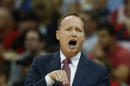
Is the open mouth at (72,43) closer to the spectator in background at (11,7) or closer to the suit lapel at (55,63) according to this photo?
the suit lapel at (55,63)

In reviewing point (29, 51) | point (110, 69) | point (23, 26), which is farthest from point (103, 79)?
point (23, 26)

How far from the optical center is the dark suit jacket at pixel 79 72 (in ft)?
10.8

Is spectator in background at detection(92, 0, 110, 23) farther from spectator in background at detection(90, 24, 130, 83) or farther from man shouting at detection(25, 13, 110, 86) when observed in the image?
man shouting at detection(25, 13, 110, 86)

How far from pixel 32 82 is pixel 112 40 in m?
3.76

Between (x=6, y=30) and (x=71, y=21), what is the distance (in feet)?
15.4

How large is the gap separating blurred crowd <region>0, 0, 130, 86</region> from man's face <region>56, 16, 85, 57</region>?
2394 mm

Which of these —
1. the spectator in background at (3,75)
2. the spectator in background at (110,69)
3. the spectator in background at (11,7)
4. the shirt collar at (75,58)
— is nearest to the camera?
the shirt collar at (75,58)

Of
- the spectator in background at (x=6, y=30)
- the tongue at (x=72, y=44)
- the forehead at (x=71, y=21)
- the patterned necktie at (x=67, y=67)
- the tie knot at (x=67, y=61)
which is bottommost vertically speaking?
the spectator in background at (x=6, y=30)

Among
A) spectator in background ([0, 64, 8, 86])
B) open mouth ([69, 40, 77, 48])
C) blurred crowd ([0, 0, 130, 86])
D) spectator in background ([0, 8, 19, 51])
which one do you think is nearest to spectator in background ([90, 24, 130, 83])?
blurred crowd ([0, 0, 130, 86])

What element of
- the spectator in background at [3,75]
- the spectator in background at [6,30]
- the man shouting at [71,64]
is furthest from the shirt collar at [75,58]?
the spectator in background at [6,30]

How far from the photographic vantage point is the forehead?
334cm

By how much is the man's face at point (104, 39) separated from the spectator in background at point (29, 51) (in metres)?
0.92

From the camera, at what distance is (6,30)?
789cm

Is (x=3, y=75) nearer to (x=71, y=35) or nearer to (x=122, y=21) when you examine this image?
(x=122, y=21)
